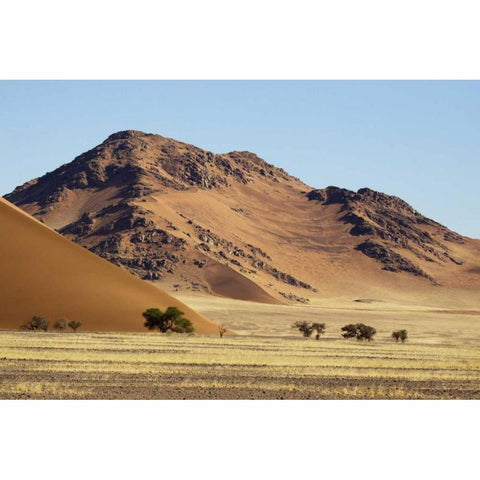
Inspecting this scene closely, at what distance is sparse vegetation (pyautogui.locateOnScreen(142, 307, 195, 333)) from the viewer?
69.2 metres

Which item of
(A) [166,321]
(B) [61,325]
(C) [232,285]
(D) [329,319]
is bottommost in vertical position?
(B) [61,325]

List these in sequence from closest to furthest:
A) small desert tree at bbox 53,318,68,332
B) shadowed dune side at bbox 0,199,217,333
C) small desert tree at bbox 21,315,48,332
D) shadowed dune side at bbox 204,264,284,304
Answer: small desert tree at bbox 21,315,48,332, small desert tree at bbox 53,318,68,332, shadowed dune side at bbox 0,199,217,333, shadowed dune side at bbox 204,264,284,304

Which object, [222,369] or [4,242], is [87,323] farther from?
[222,369]

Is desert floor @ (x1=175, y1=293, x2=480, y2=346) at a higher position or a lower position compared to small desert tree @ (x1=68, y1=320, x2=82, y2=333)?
higher

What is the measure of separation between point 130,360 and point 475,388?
1436 centimetres

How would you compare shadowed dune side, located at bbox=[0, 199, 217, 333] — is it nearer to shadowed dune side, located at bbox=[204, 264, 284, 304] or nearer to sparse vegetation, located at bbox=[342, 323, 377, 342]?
sparse vegetation, located at bbox=[342, 323, 377, 342]

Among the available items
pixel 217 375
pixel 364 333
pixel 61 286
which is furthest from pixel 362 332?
pixel 217 375

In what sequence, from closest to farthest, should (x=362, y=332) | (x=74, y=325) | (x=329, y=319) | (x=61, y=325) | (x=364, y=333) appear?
(x=61, y=325) → (x=74, y=325) → (x=364, y=333) → (x=362, y=332) → (x=329, y=319)

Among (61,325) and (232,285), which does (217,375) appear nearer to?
(61,325)

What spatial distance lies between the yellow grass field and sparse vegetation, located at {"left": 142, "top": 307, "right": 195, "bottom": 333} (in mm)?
23248

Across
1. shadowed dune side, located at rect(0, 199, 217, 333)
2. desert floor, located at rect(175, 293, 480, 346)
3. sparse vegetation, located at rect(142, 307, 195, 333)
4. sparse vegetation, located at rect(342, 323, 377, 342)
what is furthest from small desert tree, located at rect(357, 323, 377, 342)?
desert floor, located at rect(175, 293, 480, 346)

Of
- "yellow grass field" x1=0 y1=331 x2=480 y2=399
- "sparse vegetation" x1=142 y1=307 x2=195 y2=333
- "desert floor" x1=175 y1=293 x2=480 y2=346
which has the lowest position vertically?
"yellow grass field" x1=0 y1=331 x2=480 y2=399

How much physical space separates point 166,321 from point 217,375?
39.3m

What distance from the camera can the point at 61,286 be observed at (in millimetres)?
70875
